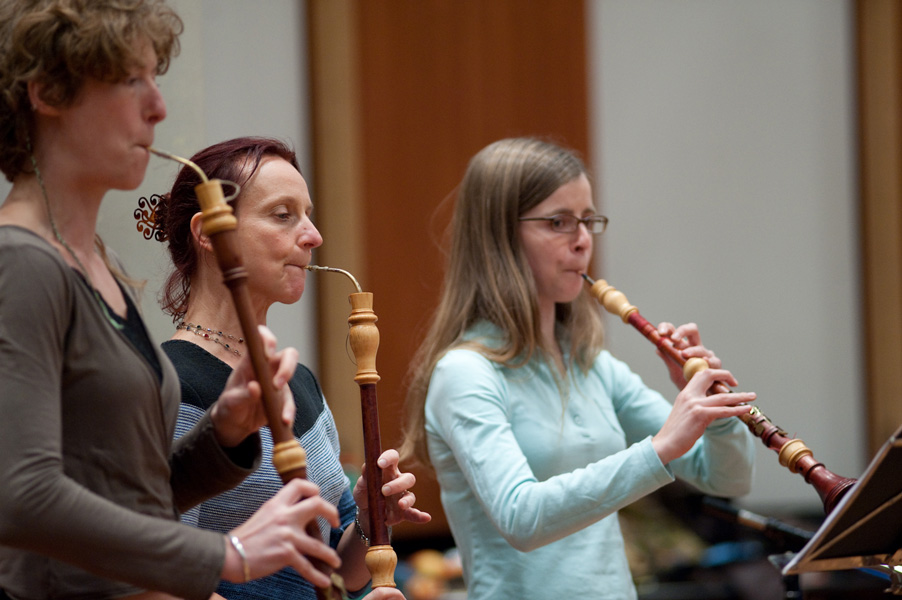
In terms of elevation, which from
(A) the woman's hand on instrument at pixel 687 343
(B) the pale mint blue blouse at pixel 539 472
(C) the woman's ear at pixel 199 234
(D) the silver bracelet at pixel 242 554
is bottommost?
(B) the pale mint blue blouse at pixel 539 472

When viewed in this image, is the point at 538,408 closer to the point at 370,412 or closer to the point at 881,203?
the point at 370,412

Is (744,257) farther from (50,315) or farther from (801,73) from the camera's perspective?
(50,315)

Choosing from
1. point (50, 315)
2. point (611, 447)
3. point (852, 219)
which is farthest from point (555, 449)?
point (852, 219)

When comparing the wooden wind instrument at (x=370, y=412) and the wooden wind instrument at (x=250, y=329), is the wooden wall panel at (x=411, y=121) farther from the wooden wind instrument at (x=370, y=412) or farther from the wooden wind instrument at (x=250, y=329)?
the wooden wind instrument at (x=250, y=329)

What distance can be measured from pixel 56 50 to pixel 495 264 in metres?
1.13

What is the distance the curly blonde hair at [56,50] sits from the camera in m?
0.95

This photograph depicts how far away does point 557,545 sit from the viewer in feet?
5.86

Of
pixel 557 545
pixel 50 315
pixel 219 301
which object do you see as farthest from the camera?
pixel 557 545

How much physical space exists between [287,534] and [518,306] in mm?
1016

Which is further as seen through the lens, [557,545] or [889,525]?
[557,545]

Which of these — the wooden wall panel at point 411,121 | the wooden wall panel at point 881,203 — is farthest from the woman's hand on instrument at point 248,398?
the wooden wall panel at point 881,203

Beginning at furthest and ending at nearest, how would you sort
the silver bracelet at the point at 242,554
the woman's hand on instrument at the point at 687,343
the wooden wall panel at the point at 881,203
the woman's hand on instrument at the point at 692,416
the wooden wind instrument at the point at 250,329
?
1. the wooden wall panel at the point at 881,203
2. the woman's hand on instrument at the point at 687,343
3. the woman's hand on instrument at the point at 692,416
4. the wooden wind instrument at the point at 250,329
5. the silver bracelet at the point at 242,554

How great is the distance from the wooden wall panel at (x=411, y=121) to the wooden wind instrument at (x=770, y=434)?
157 cm

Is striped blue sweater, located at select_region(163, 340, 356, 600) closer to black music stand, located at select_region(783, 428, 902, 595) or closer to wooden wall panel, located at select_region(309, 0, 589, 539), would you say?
black music stand, located at select_region(783, 428, 902, 595)
